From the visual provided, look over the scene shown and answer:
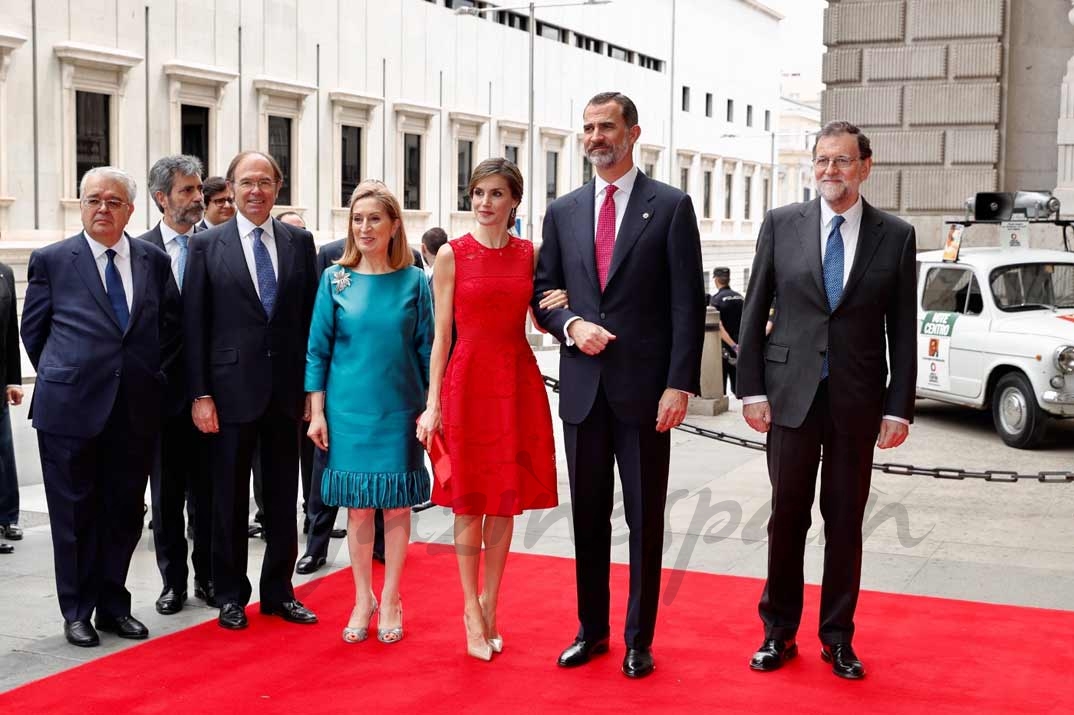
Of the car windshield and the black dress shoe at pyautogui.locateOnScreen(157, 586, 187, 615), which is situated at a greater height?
the car windshield

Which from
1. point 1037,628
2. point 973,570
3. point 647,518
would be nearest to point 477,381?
point 647,518

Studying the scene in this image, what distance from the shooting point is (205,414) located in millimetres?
6438

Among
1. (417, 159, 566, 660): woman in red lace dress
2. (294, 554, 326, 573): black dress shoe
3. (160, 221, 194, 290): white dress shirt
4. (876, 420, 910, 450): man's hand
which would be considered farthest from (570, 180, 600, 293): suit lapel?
(294, 554, 326, 573): black dress shoe

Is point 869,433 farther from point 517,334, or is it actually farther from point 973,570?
point 973,570

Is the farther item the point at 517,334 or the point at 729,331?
the point at 729,331

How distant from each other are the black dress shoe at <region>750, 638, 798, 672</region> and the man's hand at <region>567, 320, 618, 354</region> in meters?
1.43

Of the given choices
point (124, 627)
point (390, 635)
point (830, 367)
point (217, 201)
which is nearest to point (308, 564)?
point (124, 627)

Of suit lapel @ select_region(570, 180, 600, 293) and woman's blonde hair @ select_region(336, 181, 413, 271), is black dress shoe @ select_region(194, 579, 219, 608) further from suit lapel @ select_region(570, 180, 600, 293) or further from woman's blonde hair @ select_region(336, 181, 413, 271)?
suit lapel @ select_region(570, 180, 600, 293)

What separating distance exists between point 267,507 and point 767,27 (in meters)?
74.6

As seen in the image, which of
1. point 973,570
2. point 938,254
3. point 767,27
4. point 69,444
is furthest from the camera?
point 767,27

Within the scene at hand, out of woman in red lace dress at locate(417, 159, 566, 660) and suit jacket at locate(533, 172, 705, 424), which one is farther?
woman in red lace dress at locate(417, 159, 566, 660)

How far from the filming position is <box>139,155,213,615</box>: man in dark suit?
685 centimetres

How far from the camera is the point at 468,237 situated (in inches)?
235

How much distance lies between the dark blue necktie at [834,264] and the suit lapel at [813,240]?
35mm
